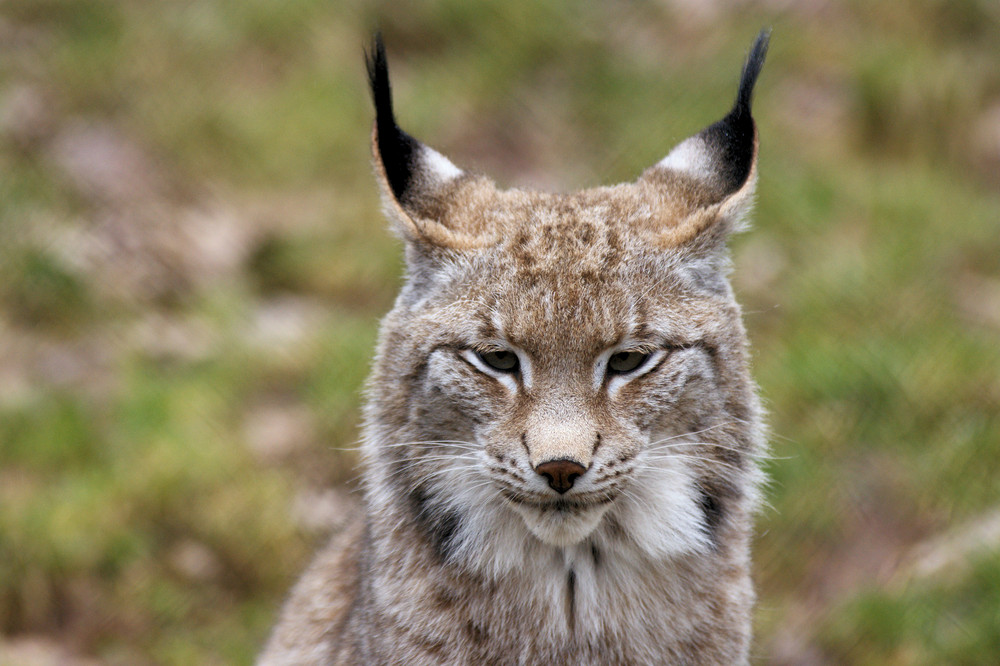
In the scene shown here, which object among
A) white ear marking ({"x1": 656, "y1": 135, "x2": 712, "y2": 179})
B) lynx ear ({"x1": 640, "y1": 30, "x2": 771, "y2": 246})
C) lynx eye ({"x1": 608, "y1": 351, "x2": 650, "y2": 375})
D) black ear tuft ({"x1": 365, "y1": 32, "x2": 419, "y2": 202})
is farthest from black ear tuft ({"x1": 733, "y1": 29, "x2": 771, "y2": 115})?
black ear tuft ({"x1": 365, "y1": 32, "x2": 419, "y2": 202})

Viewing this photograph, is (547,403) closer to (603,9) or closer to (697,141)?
(697,141)

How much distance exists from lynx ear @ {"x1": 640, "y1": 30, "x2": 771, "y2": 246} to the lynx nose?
73 cm

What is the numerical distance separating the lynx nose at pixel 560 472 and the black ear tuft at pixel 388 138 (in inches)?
38.3

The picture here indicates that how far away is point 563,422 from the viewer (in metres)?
3.07

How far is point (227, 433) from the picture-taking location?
556 centimetres

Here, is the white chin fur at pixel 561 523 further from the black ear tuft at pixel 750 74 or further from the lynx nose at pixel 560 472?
the black ear tuft at pixel 750 74

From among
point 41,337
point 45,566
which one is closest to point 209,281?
point 41,337

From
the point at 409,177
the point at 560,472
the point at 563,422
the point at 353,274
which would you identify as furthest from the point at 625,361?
the point at 353,274

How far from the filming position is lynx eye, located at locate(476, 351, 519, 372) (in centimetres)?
324

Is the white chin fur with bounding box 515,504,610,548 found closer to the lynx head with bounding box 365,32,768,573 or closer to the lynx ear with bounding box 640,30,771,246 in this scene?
the lynx head with bounding box 365,32,768,573

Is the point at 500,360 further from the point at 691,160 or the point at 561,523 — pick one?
the point at 691,160

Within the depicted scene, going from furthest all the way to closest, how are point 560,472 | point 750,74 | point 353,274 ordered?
1. point 353,274
2. point 750,74
3. point 560,472

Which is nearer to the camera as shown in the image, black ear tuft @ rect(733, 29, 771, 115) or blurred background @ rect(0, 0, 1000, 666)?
black ear tuft @ rect(733, 29, 771, 115)

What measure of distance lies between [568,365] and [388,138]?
2.93 ft
